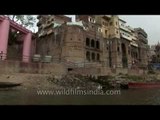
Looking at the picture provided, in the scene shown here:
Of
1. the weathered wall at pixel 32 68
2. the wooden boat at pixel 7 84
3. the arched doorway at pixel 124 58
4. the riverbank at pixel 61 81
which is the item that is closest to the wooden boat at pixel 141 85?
the riverbank at pixel 61 81

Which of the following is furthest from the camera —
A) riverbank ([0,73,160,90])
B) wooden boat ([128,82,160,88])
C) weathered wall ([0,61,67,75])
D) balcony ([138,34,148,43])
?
balcony ([138,34,148,43])

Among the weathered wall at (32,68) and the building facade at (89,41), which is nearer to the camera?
the weathered wall at (32,68)

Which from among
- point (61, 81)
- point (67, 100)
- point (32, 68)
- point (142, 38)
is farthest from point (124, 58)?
point (67, 100)

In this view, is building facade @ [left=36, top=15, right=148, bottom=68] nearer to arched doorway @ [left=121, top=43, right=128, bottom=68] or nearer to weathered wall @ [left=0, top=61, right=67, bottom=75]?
arched doorway @ [left=121, top=43, right=128, bottom=68]

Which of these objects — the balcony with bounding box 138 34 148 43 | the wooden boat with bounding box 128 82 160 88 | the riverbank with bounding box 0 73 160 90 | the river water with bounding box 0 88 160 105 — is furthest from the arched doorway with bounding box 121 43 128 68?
the river water with bounding box 0 88 160 105

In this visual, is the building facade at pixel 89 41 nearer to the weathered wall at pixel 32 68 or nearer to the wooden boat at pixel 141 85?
the wooden boat at pixel 141 85

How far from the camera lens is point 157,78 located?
4778 centimetres

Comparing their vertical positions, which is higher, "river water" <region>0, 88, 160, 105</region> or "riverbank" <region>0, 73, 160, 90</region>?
"riverbank" <region>0, 73, 160, 90</region>

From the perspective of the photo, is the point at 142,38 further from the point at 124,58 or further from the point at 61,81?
the point at 61,81
